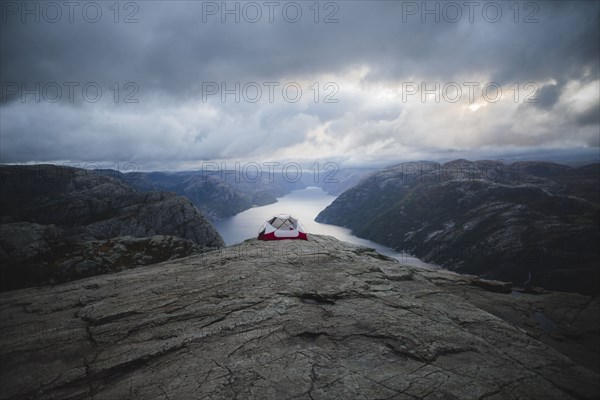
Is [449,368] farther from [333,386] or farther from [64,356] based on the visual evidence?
[64,356]

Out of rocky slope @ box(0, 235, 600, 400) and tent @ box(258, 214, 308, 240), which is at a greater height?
tent @ box(258, 214, 308, 240)

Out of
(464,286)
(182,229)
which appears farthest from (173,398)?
(182,229)

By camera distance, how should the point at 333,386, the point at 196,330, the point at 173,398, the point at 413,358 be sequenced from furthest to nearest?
the point at 196,330 → the point at 413,358 → the point at 333,386 → the point at 173,398

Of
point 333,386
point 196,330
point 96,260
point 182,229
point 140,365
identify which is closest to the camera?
point 333,386

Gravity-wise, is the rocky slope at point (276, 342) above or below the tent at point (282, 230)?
below

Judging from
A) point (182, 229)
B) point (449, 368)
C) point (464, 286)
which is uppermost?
point (449, 368)
